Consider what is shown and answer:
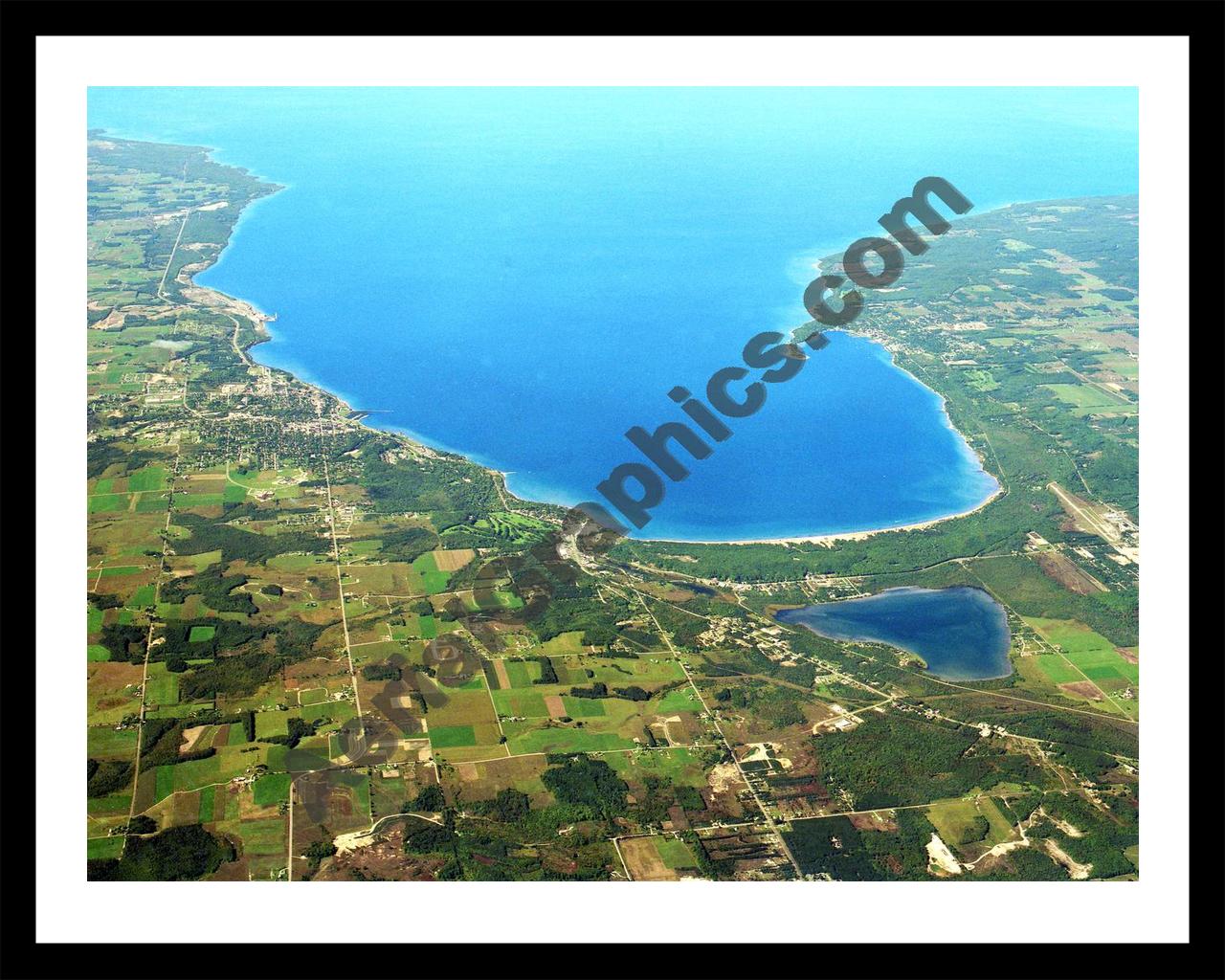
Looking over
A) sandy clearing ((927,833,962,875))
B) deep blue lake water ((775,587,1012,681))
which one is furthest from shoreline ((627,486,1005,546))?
sandy clearing ((927,833,962,875))

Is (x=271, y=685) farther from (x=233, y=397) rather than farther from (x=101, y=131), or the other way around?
(x=101, y=131)

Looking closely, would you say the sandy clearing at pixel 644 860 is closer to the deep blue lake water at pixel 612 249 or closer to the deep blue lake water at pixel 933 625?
the deep blue lake water at pixel 933 625

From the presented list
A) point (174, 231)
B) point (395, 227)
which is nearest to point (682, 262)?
point (395, 227)

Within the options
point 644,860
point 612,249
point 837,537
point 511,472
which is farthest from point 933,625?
point 612,249

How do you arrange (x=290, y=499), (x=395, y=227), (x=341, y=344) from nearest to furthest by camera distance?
(x=290, y=499) < (x=341, y=344) < (x=395, y=227)

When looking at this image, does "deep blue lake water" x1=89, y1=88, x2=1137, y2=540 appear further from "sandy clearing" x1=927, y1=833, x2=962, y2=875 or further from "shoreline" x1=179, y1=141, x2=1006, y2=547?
"sandy clearing" x1=927, y1=833, x2=962, y2=875

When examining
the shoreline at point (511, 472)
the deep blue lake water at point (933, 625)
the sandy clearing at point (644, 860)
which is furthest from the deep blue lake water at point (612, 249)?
the sandy clearing at point (644, 860)

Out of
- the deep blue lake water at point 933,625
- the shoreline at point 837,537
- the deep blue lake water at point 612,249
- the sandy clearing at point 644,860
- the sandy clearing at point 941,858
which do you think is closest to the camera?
the sandy clearing at point 644,860
